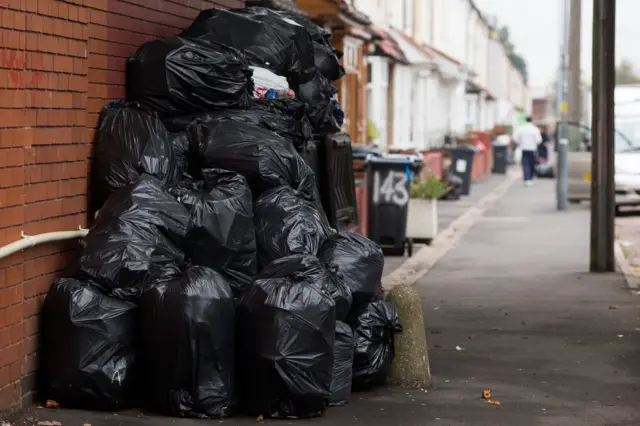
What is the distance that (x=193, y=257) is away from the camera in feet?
23.5

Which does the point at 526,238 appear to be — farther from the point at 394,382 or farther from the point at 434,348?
the point at 394,382

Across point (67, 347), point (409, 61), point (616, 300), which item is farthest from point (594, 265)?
point (409, 61)

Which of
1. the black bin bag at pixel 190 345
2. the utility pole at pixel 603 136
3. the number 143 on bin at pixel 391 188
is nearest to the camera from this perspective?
the black bin bag at pixel 190 345

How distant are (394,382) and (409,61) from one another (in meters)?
20.8

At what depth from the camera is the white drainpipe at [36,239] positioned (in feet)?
20.3

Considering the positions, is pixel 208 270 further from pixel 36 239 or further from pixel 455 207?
pixel 455 207

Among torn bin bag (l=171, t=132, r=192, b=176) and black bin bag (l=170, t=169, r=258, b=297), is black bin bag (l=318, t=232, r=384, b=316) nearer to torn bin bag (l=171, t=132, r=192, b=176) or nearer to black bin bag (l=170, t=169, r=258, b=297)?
black bin bag (l=170, t=169, r=258, b=297)

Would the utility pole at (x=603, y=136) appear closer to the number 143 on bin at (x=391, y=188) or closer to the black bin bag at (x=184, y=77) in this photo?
the number 143 on bin at (x=391, y=188)

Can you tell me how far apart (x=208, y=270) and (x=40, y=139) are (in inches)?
43.7

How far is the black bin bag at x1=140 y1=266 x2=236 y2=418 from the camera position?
6.32 metres

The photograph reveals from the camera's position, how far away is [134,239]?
669 centimetres

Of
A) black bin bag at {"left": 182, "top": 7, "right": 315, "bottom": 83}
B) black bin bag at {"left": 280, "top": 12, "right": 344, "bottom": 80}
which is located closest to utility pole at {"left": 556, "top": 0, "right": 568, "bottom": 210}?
black bin bag at {"left": 280, "top": 12, "right": 344, "bottom": 80}

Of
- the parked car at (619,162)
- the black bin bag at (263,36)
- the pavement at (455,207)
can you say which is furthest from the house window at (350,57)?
the black bin bag at (263,36)

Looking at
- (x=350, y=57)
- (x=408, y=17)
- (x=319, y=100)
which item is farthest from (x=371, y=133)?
(x=319, y=100)
